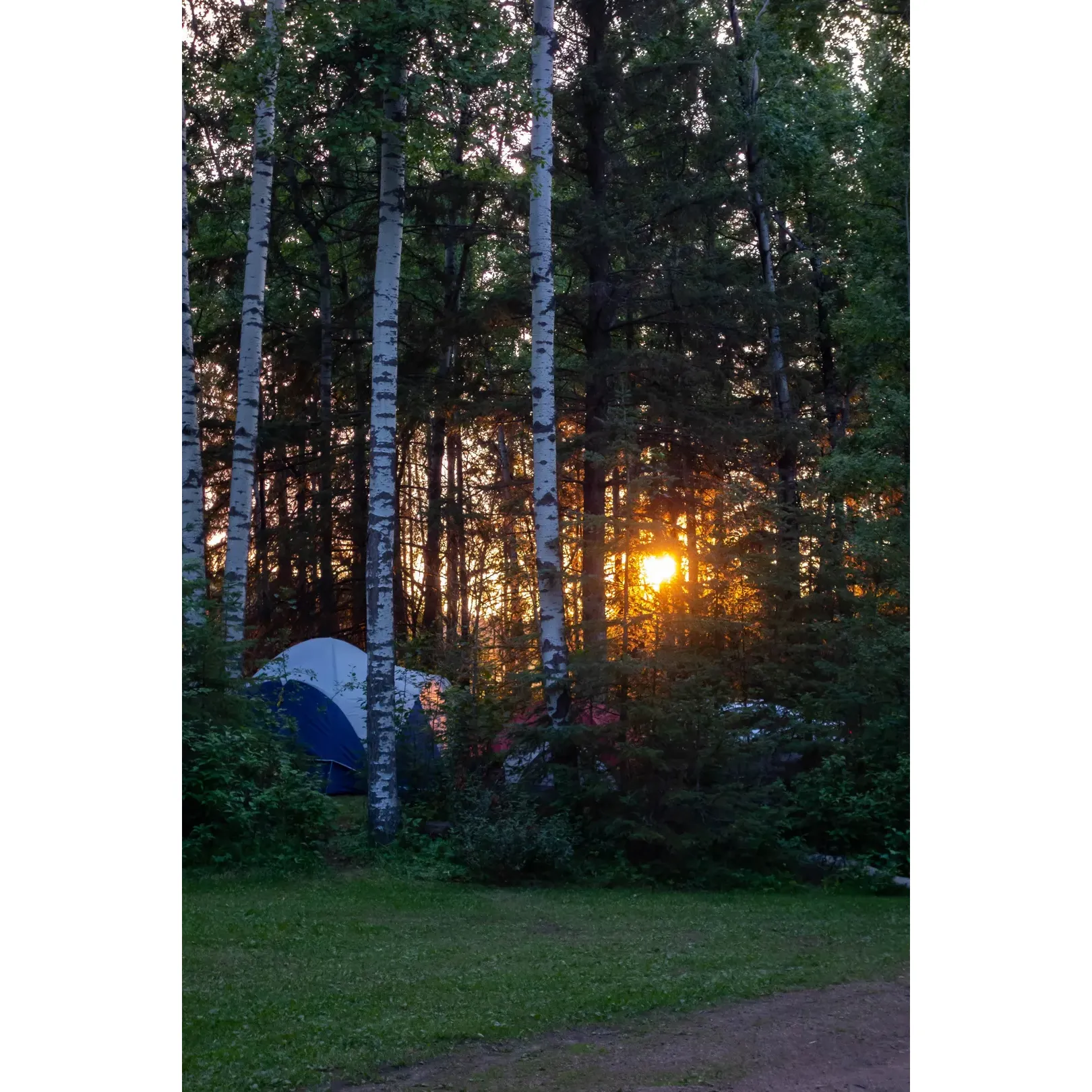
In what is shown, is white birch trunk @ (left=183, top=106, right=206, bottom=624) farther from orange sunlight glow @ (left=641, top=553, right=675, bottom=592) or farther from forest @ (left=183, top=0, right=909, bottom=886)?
orange sunlight glow @ (left=641, top=553, right=675, bottom=592)

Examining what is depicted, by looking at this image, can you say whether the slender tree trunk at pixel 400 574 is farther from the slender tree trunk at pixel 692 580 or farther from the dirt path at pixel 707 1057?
the dirt path at pixel 707 1057

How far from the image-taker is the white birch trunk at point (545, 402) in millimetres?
9219

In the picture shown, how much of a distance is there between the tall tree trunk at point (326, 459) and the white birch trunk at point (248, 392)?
5.71m

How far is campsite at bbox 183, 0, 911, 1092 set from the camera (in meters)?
5.37

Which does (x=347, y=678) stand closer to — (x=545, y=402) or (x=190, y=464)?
(x=190, y=464)

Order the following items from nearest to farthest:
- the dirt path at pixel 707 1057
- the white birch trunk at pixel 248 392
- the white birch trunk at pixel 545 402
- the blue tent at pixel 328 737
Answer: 1. the dirt path at pixel 707 1057
2. the white birch trunk at pixel 545 402
3. the white birch trunk at pixel 248 392
4. the blue tent at pixel 328 737

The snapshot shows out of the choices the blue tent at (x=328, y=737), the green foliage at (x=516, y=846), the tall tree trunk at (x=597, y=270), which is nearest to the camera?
the green foliage at (x=516, y=846)

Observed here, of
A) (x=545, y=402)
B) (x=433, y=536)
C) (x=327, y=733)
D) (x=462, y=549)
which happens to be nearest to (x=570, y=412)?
(x=433, y=536)

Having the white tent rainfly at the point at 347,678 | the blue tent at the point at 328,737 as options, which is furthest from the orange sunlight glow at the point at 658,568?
the blue tent at the point at 328,737

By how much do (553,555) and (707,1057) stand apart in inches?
213
